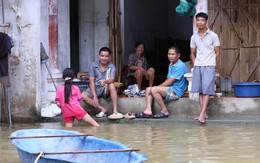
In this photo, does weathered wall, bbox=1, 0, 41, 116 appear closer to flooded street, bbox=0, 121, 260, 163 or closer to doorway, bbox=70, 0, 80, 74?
flooded street, bbox=0, 121, 260, 163

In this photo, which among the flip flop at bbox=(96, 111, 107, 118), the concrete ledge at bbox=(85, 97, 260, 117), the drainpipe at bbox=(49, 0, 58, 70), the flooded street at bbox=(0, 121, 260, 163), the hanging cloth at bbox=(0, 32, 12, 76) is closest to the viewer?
the flooded street at bbox=(0, 121, 260, 163)

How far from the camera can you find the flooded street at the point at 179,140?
7.98 metres

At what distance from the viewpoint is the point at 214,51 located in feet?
35.8

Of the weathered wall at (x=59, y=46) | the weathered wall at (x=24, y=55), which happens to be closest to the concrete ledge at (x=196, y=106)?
the weathered wall at (x=59, y=46)

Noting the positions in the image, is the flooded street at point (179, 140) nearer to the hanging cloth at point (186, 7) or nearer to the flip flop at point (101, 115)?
the flip flop at point (101, 115)

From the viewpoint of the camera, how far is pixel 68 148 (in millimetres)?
7320

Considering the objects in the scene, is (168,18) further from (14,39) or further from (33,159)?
(33,159)

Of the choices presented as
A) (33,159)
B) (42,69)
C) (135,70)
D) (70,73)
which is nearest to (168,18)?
(135,70)

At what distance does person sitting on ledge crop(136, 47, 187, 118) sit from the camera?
37.1 feet

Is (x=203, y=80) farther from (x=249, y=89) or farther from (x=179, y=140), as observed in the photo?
(x=179, y=140)

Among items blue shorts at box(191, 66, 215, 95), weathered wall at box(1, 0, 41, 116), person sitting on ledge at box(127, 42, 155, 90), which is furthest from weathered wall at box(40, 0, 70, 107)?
blue shorts at box(191, 66, 215, 95)

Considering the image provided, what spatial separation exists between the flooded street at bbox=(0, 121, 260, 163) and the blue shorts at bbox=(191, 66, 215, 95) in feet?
2.08

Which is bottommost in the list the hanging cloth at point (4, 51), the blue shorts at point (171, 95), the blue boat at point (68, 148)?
the blue boat at point (68, 148)

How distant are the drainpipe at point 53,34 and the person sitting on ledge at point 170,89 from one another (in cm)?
237
